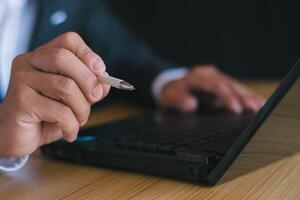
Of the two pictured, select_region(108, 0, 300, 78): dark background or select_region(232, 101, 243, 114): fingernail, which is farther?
select_region(108, 0, 300, 78): dark background

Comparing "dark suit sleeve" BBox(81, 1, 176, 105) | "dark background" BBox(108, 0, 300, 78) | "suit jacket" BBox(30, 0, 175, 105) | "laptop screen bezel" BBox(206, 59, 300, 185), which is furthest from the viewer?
"dark background" BBox(108, 0, 300, 78)

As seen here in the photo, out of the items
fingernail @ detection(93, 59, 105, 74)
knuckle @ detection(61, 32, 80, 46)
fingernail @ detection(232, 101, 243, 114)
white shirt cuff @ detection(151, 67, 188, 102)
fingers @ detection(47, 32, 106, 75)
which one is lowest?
white shirt cuff @ detection(151, 67, 188, 102)

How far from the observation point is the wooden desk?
53 centimetres

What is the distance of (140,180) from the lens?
583 millimetres

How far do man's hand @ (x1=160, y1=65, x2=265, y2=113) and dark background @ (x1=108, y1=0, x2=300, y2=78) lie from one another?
0.80 m

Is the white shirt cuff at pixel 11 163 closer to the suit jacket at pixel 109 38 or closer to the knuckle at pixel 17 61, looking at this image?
the knuckle at pixel 17 61

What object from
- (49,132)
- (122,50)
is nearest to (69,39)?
(49,132)

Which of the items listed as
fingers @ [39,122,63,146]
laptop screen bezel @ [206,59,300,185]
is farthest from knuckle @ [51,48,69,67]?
laptop screen bezel @ [206,59,300,185]

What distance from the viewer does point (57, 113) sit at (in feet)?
1.88

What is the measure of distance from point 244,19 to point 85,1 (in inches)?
29.3

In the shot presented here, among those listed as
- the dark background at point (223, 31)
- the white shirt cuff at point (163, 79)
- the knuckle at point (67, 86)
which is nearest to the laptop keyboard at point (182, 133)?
the knuckle at point (67, 86)

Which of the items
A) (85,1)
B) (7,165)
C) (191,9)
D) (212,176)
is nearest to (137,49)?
(85,1)

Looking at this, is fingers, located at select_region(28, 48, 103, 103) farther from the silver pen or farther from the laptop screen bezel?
the laptop screen bezel

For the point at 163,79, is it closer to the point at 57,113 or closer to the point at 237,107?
the point at 237,107
